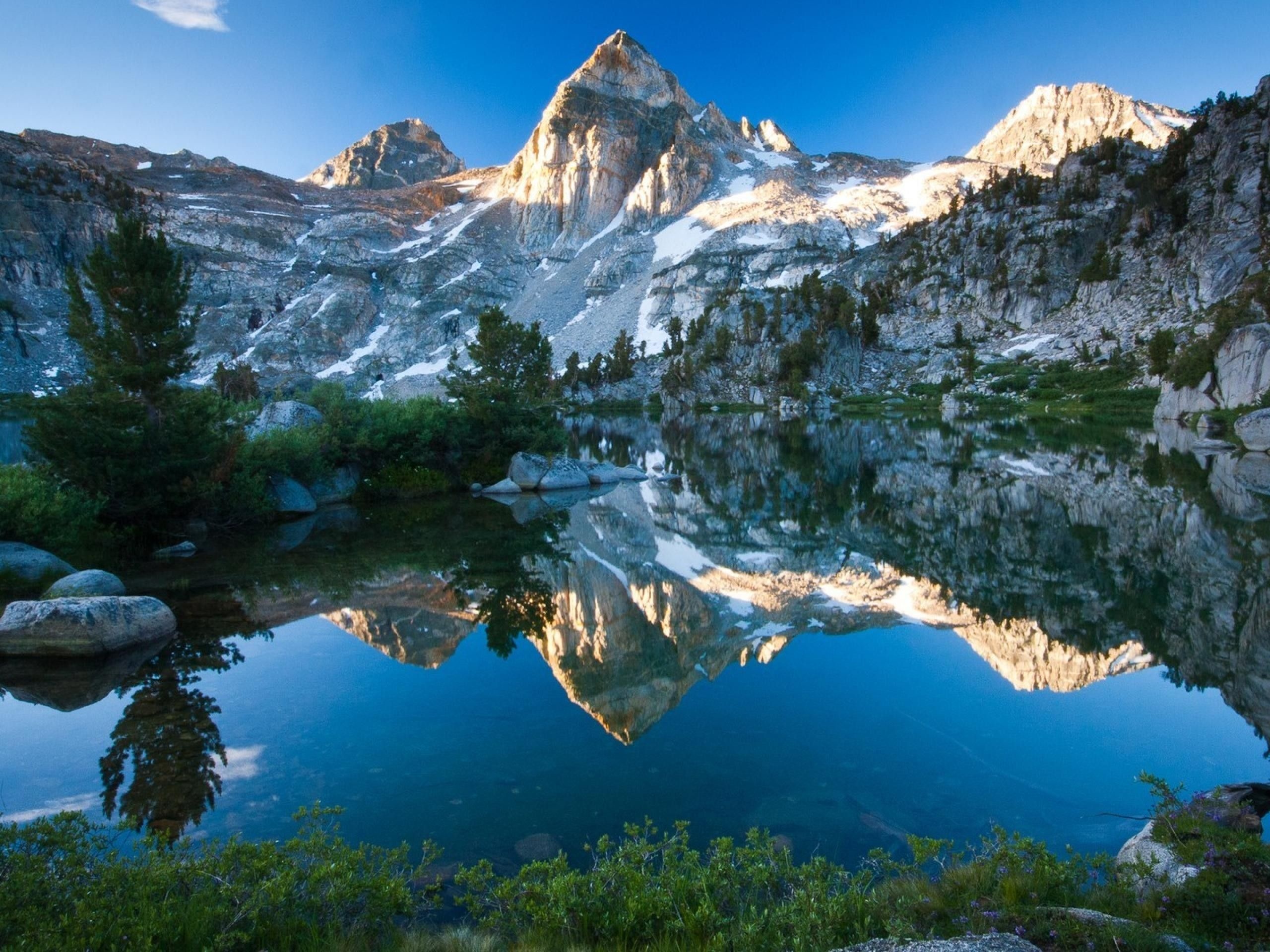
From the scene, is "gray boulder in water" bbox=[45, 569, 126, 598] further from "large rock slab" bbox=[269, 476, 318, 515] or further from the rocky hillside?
the rocky hillside

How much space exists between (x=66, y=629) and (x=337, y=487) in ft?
48.0

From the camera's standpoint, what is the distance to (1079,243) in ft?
313

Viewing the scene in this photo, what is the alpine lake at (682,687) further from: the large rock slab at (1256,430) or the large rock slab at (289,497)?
the large rock slab at (1256,430)

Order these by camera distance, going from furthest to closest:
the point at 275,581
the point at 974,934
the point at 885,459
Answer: the point at 885,459, the point at 275,581, the point at 974,934

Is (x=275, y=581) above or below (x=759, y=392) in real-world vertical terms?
below

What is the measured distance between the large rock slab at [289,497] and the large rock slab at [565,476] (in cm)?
922

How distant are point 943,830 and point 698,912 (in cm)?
299

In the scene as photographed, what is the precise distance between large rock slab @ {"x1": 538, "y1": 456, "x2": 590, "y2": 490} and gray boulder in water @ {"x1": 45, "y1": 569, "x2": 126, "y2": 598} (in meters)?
17.4

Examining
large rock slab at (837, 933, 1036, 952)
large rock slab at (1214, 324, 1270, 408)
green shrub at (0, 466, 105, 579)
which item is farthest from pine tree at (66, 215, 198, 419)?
large rock slab at (1214, 324, 1270, 408)

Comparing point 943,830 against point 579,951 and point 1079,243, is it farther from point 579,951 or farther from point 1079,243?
point 1079,243

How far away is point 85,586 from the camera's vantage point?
10602mm

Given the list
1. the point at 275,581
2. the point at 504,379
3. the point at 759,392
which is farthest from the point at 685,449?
the point at 759,392

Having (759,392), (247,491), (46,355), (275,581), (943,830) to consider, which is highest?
(46,355)

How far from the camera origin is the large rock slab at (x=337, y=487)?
23000 millimetres
